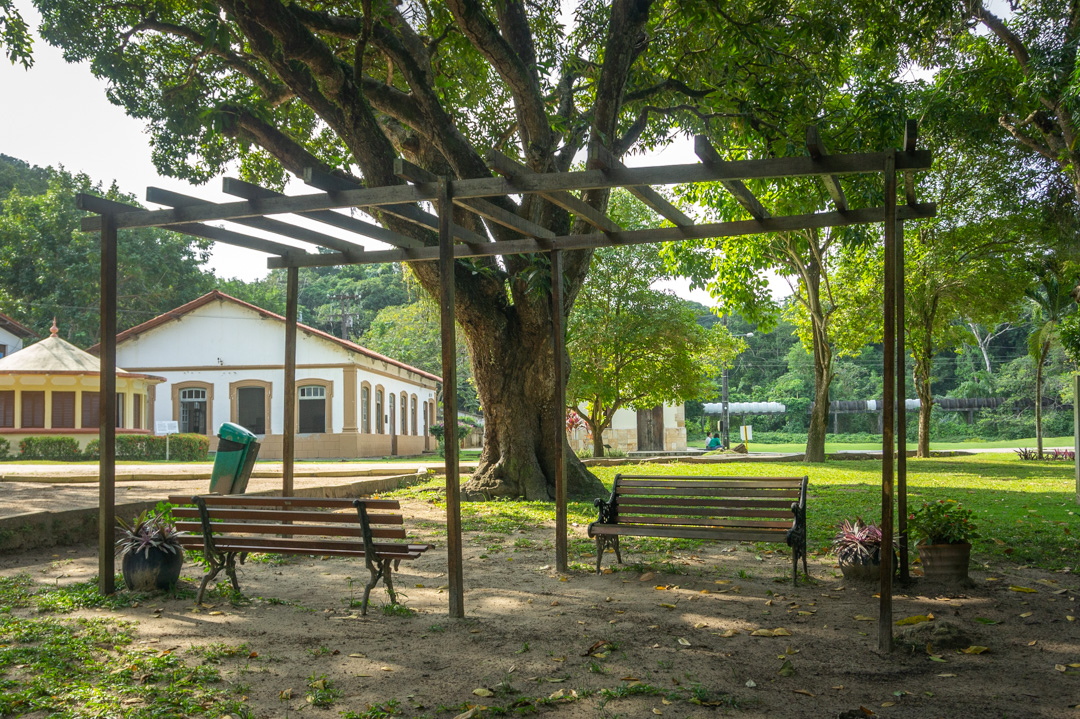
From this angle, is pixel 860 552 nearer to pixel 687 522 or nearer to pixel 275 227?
pixel 687 522

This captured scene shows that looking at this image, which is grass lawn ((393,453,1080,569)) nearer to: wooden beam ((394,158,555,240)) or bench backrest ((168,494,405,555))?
bench backrest ((168,494,405,555))

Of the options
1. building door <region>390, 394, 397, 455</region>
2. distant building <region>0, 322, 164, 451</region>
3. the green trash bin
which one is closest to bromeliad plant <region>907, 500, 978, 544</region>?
the green trash bin

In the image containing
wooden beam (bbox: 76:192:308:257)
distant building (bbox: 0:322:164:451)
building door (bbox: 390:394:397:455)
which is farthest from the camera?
building door (bbox: 390:394:397:455)

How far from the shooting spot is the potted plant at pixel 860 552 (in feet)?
21.5

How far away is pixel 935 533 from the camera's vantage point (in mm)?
6453

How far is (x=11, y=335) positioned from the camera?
36.4 metres

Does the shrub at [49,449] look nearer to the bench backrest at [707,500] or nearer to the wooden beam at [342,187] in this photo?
the wooden beam at [342,187]

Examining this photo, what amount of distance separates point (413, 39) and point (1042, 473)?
1680cm

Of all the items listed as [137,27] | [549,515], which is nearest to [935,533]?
[549,515]

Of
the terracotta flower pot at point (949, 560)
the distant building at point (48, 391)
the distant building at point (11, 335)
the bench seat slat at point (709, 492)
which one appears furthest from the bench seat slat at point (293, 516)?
the distant building at point (11, 335)

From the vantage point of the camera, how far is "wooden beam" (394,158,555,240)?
18.0ft

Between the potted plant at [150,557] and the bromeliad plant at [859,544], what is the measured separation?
529cm

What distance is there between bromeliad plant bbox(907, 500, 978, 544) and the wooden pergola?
309 millimetres

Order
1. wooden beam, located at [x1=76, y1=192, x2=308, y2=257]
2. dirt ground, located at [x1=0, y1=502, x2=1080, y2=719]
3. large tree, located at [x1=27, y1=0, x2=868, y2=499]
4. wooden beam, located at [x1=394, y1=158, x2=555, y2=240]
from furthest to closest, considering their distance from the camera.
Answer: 1. large tree, located at [x1=27, y1=0, x2=868, y2=499]
2. wooden beam, located at [x1=76, y1=192, x2=308, y2=257]
3. wooden beam, located at [x1=394, y1=158, x2=555, y2=240]
4. dirt ground, located at [x1=0, y1=502, x2=1080, y2=719]
